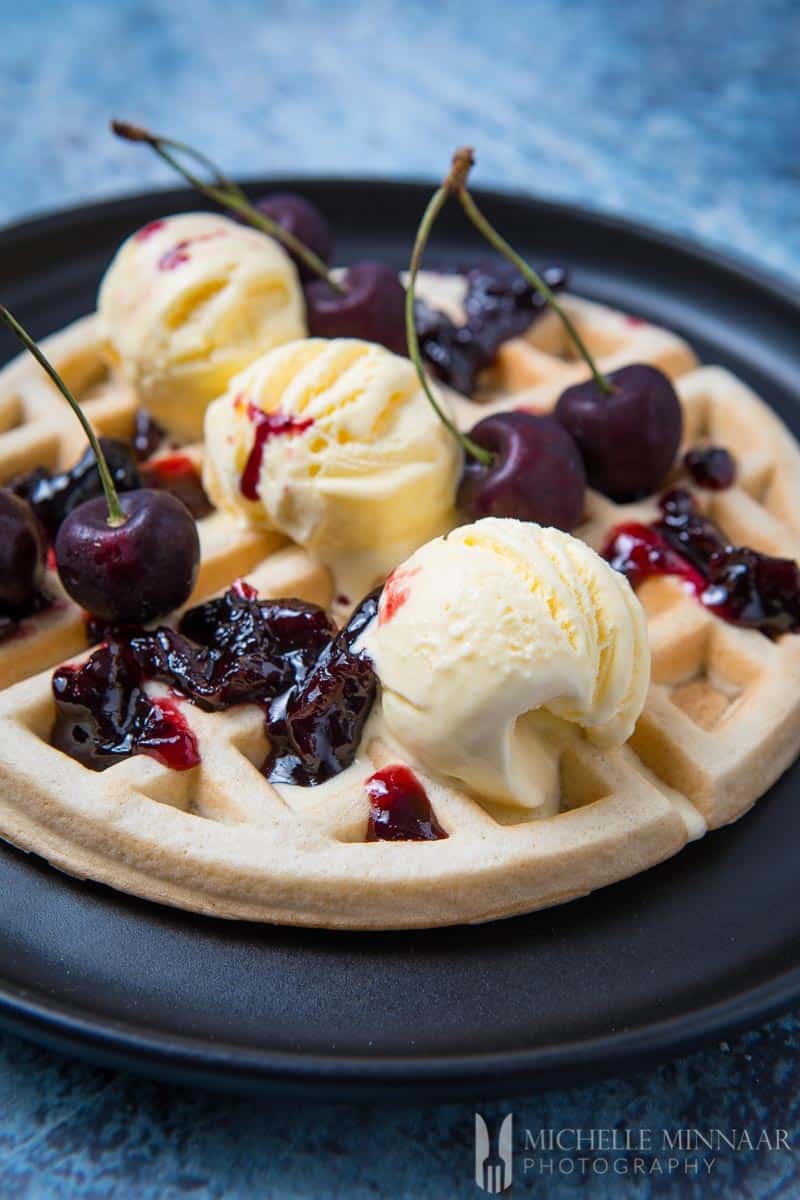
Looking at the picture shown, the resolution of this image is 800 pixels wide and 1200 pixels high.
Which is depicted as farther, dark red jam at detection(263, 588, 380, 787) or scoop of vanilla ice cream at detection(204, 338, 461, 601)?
scoop of vanilla ice cream at detection(204, 338, 461, 601)

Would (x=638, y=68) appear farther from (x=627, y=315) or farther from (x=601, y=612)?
(x=601, y=612)

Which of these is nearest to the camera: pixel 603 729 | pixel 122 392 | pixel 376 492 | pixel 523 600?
pixel 523 600

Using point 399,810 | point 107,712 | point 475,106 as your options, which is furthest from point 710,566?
point 475,106

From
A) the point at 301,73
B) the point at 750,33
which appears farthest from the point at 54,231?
the point at 750,33

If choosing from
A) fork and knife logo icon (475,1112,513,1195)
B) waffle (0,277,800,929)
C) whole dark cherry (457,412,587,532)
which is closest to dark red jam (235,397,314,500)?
waffle (0,277,800,929)

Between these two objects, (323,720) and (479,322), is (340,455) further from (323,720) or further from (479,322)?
(479,322)

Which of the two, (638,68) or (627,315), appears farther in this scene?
(638,68)

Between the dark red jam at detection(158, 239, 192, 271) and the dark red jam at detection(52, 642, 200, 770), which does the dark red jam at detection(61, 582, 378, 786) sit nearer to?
the dark red jam at detection(52, 642, 200, 770)
